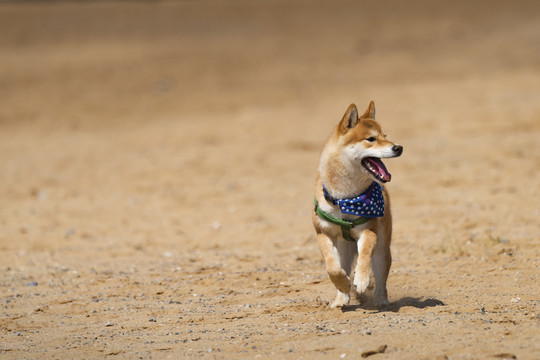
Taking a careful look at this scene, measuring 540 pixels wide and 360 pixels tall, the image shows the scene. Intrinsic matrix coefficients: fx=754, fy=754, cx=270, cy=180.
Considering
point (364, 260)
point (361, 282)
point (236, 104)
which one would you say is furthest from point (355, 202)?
point (236, 104)

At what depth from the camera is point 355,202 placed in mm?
5793

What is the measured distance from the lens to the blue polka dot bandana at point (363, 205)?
578 cm

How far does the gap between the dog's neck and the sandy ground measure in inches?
37.5

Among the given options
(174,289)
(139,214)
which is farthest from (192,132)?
(174,289)

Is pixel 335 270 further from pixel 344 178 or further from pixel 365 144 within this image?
pixel 365 144

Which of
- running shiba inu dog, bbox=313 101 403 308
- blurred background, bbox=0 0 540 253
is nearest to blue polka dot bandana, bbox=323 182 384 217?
running shiba inu dog, bbox=313 101 403 308

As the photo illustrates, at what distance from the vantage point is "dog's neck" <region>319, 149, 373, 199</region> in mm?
5906

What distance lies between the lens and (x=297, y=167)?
1337 centimetres

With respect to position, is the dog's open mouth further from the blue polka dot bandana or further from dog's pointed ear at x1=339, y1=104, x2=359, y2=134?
dog's pointed ear at x1=339, y1=104, x2=359, y2=134

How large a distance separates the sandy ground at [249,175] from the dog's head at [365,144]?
44.4 inches

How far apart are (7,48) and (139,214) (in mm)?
15854

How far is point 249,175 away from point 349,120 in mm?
7184

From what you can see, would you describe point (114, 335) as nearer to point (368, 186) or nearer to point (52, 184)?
point (368, 186)

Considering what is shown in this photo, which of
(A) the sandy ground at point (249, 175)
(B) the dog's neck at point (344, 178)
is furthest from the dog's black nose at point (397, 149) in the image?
(A) the sandy ground at point (249, 175)
